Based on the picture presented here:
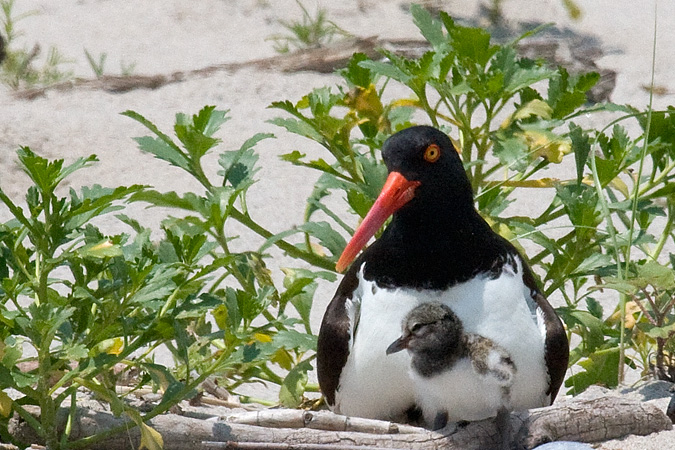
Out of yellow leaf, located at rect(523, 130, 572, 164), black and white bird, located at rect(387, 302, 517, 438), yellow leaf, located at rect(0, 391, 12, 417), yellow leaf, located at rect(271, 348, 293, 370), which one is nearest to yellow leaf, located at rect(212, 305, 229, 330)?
yellow leaf, located at rect(271, 348, 293, 370)

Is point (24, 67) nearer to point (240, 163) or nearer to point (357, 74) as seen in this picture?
point (357, 74)

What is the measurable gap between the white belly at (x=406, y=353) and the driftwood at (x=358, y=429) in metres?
0.10

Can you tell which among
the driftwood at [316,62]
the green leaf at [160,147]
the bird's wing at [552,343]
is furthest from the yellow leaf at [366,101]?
the driftwood at [316,62]

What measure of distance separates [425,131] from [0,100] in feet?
11.8

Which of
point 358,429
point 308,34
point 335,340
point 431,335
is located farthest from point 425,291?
point 308,34

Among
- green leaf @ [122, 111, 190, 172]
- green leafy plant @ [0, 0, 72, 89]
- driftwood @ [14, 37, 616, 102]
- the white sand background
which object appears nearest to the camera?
green leaf @ [122, 111, 190, 172]

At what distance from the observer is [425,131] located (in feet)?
9.70

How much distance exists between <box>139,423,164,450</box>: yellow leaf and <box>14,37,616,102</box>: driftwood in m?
3.60

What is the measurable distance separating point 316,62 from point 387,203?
132 inches

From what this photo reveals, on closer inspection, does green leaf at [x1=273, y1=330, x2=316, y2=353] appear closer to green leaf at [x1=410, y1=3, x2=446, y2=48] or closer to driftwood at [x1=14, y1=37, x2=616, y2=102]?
green leaf at [x1=410, y1=3, x2=446, y2=48]

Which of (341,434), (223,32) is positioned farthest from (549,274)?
(223,32)

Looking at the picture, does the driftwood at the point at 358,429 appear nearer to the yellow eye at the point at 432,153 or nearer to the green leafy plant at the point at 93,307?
the green leafy plant at the point at 93,307

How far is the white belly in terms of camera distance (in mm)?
2861

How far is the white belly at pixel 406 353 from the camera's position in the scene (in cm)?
286
